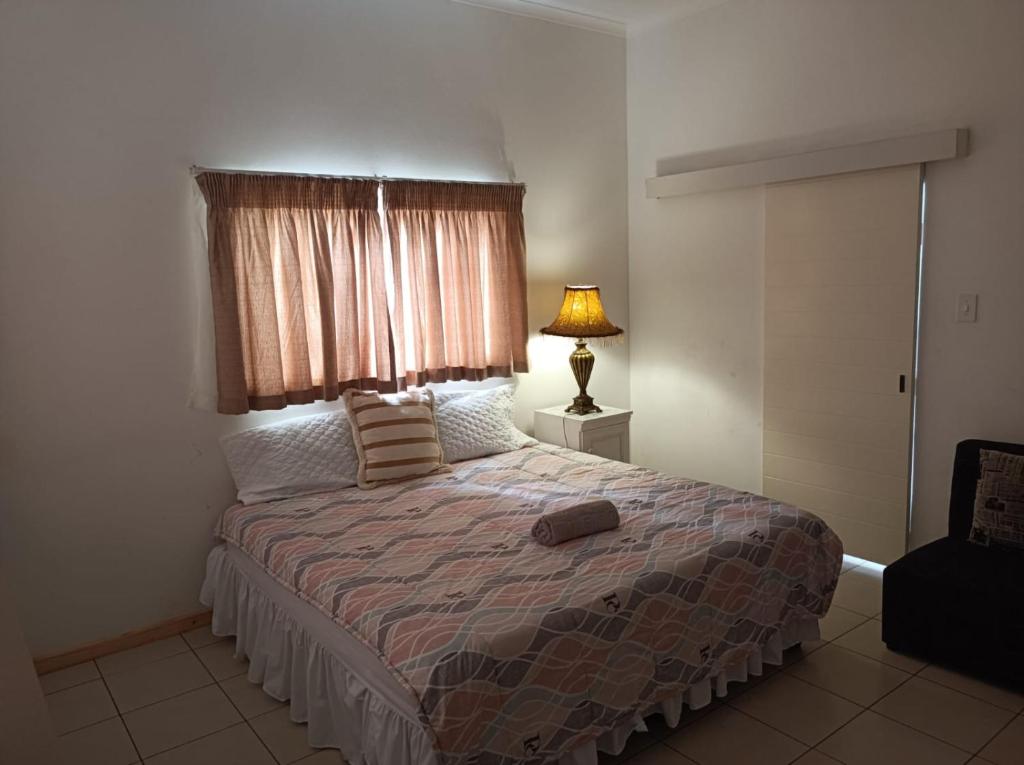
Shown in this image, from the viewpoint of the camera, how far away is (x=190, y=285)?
3.30m

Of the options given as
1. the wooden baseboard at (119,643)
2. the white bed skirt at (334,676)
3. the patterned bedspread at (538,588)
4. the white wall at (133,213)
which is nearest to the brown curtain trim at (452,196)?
the white wall at (133,213)

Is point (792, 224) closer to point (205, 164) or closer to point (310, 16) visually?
point (310, 16)

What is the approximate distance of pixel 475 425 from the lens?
12.8 feet

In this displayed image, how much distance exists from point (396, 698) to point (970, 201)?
300 cm

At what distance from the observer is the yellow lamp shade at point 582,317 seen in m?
4.23

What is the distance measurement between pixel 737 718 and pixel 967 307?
2.00 metres

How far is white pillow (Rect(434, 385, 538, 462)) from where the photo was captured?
3.81 m

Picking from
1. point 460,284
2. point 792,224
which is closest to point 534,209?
point 460,284

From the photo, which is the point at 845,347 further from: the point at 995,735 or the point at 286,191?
the point at 286,191

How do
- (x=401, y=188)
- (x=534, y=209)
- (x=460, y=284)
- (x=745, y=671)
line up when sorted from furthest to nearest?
(x=534, y=209)
(x=460, y=284)
(x=401, y=188)
(x=745, y=671)

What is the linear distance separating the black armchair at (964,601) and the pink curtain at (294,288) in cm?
242

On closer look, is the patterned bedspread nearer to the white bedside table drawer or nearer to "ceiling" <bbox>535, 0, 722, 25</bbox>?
the white bedside table drawer

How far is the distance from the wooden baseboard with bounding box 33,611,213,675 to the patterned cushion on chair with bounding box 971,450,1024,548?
3231 mm

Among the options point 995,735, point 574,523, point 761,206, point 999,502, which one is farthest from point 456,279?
point 995,735
